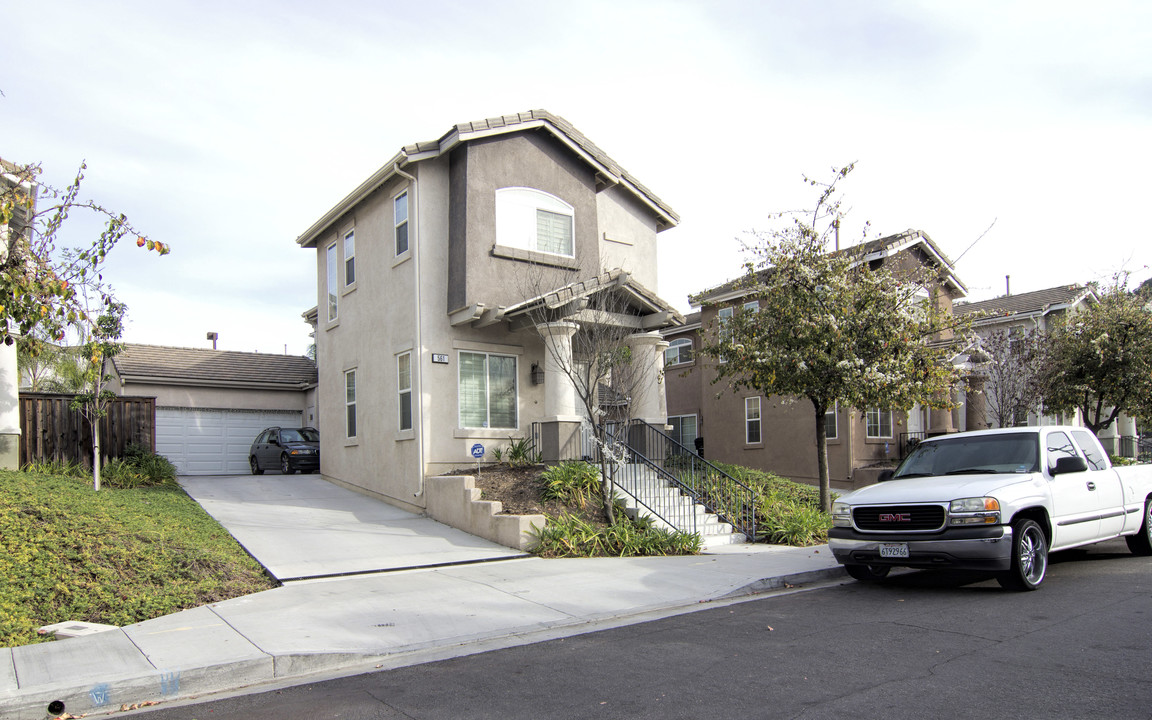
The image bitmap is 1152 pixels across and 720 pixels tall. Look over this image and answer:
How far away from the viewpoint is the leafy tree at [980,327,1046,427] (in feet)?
64.3

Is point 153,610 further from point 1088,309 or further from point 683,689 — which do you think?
point 1088,309

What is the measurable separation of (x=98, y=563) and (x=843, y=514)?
8053 millimetres

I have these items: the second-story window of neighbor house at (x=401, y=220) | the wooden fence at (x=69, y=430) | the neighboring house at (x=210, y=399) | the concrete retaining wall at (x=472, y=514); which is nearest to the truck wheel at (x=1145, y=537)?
the concrete retaining wall at (x=472, y=514)

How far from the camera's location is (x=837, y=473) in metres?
22.3

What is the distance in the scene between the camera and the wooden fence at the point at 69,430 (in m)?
14.8

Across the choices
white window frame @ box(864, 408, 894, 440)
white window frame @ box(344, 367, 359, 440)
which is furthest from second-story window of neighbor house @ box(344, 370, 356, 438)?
white window frame @ box(864, 408, 894, 440)

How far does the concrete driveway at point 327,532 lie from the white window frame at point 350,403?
49.6 inches

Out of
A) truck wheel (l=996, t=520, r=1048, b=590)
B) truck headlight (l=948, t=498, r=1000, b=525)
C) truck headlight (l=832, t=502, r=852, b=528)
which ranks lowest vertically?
truck wheel (l=996, t=520, r=1048, b=590)

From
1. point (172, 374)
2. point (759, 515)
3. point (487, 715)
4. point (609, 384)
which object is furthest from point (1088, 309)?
point (172, 374)

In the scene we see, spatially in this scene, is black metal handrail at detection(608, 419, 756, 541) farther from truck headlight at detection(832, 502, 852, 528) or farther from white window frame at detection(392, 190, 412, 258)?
white window frame at detection(392, 190, 412, 258)

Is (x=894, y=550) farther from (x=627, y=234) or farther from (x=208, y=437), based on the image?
(x=208, y=437)

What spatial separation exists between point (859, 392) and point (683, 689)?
28.7ft

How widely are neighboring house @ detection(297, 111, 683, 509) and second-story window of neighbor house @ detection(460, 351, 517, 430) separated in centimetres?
2

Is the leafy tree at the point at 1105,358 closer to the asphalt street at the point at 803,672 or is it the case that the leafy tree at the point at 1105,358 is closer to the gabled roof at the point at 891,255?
the gabled roof at the point at 891,255
